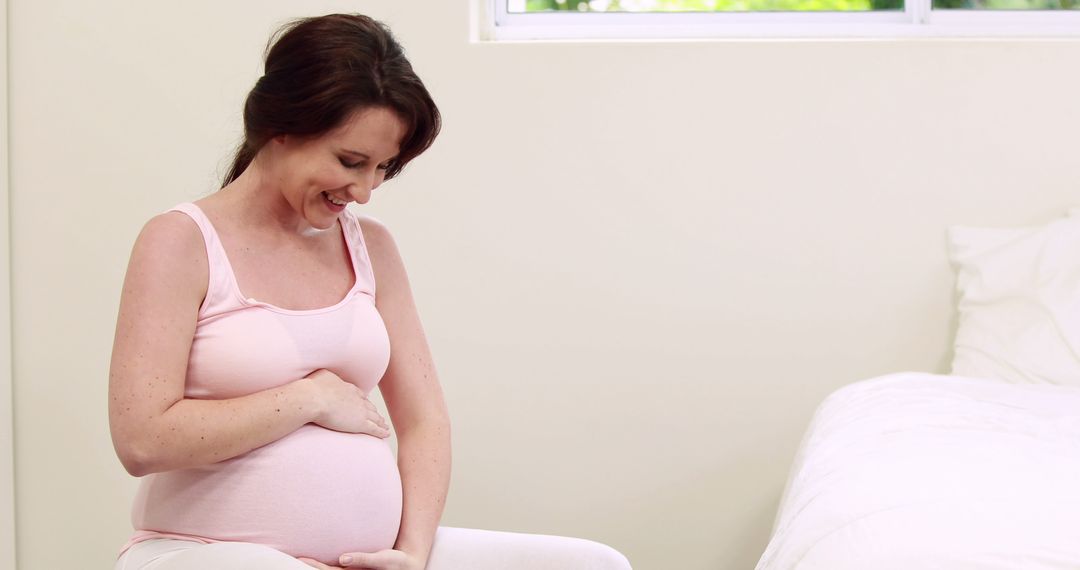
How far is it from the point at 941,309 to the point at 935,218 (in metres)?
0.18

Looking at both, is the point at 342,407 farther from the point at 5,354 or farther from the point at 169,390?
the point at 5,354

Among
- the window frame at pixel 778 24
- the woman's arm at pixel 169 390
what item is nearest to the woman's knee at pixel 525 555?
the woman's arm at pixel 169 390

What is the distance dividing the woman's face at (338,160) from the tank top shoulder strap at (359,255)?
12 cm

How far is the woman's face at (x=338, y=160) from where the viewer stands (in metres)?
1.37

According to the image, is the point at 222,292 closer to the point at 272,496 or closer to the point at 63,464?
the point at 272,496

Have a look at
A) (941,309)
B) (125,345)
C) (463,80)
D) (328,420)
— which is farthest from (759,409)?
(125,345)

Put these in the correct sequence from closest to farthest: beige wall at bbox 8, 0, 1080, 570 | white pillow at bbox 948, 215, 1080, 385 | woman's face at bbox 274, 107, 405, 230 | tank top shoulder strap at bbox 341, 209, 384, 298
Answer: woman's face at bbox 274, 107, 405, 230 → tank top shoulder strap at bbox 341, 209, 384, 298 → white pillow at bbox 948, 215, 1080, 385 → beige wall at bbox 8, 0, 1080, 570

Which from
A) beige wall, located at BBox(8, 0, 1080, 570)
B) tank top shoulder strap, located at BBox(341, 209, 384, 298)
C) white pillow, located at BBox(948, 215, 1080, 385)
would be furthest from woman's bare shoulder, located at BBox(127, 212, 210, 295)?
white pillow, located at BBox(948, 215, 1080, 385)

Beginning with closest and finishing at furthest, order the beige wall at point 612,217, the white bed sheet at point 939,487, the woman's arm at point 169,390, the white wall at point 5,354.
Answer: the white bed sheet at point 939,487, the woman's arm at point 169,390, the beige wall at point 612,217, the white wall at point 5,354

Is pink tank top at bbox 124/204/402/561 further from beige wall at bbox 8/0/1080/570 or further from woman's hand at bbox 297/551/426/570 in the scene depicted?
beige wall at bbox 8/0/1080/570

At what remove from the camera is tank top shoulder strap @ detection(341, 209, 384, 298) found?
1.53 m

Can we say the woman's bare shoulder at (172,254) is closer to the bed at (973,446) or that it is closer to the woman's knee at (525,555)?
the woman's knee at (525,555)

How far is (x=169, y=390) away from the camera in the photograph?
1282 millimetres

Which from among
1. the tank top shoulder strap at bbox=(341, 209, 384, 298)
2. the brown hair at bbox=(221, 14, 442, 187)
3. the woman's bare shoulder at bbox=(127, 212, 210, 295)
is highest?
the brown hair at bbox=(221, 14, 442, 187)
